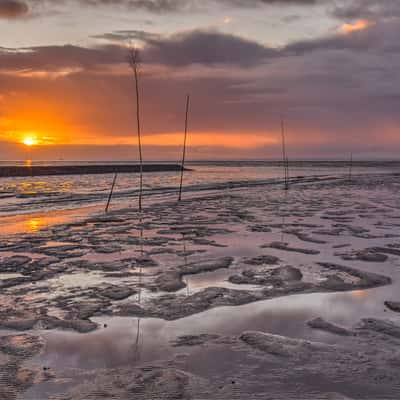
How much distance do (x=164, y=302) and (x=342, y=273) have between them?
3.66 metres

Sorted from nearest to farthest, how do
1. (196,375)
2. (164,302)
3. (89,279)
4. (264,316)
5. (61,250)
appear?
1. (196,375)
2. (264,316)
3. (164,302)
4. (89,279)
5. (61,250)

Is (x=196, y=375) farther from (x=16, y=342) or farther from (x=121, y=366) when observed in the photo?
(x=16, y=342)

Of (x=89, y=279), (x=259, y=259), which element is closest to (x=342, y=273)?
(x=259, y=259)

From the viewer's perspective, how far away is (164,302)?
652 centimetres

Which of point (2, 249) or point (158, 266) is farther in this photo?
point (2, 249)

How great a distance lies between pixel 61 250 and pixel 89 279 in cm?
308

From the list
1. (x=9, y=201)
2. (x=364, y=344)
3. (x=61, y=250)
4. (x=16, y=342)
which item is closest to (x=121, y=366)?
(x=16, y=342)

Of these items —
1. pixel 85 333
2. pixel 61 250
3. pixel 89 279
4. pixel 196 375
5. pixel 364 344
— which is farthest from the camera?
pixel 61 250

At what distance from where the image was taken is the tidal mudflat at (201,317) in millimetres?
4082

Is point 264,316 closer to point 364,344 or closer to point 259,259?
point 364,344

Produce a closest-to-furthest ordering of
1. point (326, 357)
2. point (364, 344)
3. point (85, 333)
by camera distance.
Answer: point (326, 357) < point (364, 344) < point (85, 333)

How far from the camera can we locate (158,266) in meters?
8.88

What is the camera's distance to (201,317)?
19.4 feet

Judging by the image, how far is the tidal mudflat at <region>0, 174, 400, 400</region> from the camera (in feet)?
13.4
